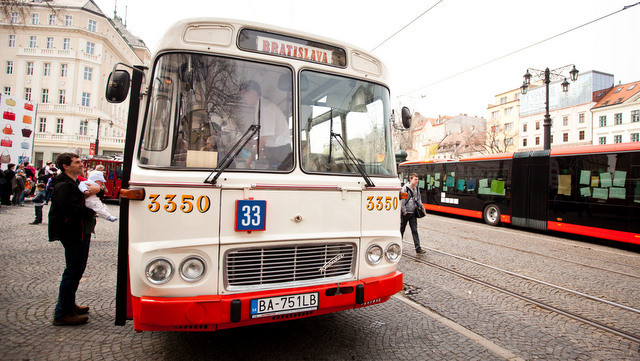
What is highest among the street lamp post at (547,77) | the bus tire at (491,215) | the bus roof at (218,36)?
the street lamp post at (547,77)

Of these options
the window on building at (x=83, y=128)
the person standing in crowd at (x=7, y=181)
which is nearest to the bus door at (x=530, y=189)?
the person standing in crowd at (x=7, y=181)

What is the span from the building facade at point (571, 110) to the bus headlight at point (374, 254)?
170ft

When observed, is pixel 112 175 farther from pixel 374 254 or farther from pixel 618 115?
pixel 618 115

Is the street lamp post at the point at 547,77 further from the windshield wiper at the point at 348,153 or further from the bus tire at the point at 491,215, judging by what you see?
the windshield wiper at the point at 348,153

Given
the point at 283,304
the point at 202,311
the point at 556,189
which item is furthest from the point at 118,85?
the point at 556,189

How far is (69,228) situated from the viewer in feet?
11.9

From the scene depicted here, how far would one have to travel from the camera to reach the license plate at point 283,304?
8.96ft

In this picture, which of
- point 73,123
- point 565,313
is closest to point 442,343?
point 565,313

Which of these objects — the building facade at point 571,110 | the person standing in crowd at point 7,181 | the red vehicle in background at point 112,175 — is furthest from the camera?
the building facade at point 571,110

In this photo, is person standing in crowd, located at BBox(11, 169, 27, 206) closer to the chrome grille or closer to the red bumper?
the red bumper

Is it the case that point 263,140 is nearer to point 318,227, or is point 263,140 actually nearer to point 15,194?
point 318,227

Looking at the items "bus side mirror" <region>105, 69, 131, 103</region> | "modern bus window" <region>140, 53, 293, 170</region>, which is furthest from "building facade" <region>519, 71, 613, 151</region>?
"bus side mirror" <region>105, 69, 131, 103</region>

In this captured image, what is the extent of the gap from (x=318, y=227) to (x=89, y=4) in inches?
2206

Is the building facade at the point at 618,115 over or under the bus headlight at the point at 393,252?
over
